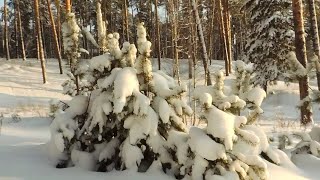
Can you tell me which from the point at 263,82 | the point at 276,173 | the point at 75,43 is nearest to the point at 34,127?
the point at 75,43

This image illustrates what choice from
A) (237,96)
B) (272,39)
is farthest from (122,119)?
(272,39)

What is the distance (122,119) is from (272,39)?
618 inches

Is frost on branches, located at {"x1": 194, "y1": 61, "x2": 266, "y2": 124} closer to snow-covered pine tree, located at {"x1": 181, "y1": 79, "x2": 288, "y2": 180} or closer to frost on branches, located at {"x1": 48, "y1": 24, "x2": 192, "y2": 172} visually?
snow-covered pine tree, located at {"x1": 181, "y1": 79, "x2": 288, "y2": 180}

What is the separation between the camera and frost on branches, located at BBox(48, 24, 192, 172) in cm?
399

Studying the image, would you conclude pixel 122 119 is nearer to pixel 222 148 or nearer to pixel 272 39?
pixel 222 148

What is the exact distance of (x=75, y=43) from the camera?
5449mm

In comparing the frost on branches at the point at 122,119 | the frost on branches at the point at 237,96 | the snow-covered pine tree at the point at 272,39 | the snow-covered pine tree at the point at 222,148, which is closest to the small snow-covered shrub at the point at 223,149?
the snow-covered pine tree at the point at 222,148

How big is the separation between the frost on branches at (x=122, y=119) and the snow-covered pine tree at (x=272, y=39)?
48.6 feet

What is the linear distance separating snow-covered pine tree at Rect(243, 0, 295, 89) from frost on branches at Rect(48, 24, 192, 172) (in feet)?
48.6

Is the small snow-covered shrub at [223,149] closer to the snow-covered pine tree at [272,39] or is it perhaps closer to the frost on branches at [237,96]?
the frost on branches at [237,96]

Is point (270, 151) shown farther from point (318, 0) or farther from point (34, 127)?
point (318, 0)

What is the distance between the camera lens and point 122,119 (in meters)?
4.21

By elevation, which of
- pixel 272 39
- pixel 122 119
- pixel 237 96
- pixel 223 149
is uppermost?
pixel 272 39

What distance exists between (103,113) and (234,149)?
4.84 feet
